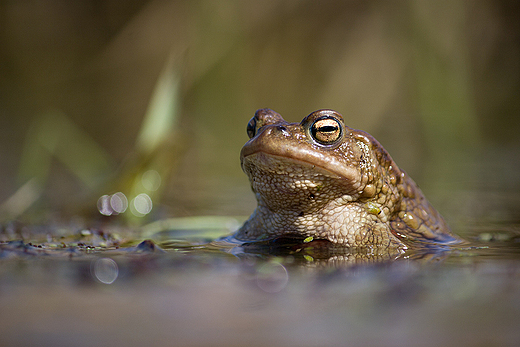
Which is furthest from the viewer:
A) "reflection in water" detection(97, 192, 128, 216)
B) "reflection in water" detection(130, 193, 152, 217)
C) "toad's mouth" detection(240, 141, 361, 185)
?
"reflection in water" detection(130, 193, 152, 217)

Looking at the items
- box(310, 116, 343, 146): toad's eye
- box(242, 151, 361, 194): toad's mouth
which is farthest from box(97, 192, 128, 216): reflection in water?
box(310, 116, 343, 146): toad's eye

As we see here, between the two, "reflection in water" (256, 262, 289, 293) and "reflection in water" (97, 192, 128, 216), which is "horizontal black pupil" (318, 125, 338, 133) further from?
"reflection in water" (97, 192, 128, 216)

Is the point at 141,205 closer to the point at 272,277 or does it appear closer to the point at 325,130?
the point at 325,130

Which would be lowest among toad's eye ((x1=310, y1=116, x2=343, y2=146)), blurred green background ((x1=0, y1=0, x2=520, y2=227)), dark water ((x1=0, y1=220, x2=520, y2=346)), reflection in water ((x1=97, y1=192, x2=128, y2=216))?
dark water ((x1=0, y1=220, x2=520, y2=346))

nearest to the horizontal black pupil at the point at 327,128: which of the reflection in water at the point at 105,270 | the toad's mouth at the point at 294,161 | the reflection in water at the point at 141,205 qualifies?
the toad's mouth at the point at 294,161

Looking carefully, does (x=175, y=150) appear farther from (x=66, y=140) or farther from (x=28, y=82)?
(x=28, y=82)

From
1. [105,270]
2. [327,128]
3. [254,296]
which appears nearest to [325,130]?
[327,128]

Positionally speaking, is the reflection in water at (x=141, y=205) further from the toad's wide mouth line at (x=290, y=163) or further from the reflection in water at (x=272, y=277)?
the reflection in water at (x=272, y=277)
